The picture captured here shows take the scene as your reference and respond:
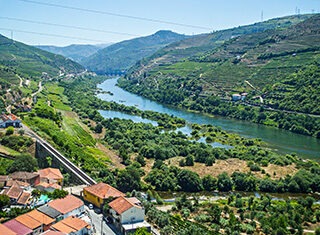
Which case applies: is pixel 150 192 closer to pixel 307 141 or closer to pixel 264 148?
pixel 264 148

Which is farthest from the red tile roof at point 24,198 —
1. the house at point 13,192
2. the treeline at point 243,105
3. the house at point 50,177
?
the treeline at point 243,105

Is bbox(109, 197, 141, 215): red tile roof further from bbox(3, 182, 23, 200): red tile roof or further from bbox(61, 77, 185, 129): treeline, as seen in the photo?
bbox(61, 77, 185, 129): treeline

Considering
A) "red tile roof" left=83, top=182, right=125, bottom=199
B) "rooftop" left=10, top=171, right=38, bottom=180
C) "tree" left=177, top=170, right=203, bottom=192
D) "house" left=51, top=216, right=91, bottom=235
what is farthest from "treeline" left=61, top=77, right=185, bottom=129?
"house" left=51, top=216, right=91, bottom=235

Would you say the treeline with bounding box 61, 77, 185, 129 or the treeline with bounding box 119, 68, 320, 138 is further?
the treeline with bounding box 61, 77, 185, 129

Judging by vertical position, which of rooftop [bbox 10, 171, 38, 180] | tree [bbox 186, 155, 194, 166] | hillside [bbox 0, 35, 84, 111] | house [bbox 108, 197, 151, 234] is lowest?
tree [bbox 186, 155, 194, 166]

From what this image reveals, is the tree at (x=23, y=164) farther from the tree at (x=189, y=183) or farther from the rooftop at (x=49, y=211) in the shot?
the tree at (x=189, y=183)

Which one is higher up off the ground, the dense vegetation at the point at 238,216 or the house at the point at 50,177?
the house at the point at 50,177

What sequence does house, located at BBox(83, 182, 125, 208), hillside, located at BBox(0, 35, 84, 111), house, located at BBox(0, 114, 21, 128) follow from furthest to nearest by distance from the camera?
hillside, located at BBox(0, 35, 84, 111) → house, located at BBox(0, 114, 21, 128) → house, located at BBox(83, 182, 125, 208)

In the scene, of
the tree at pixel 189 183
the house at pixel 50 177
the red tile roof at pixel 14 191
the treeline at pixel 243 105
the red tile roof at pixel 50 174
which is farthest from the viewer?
the treeline at pixel 243 105
